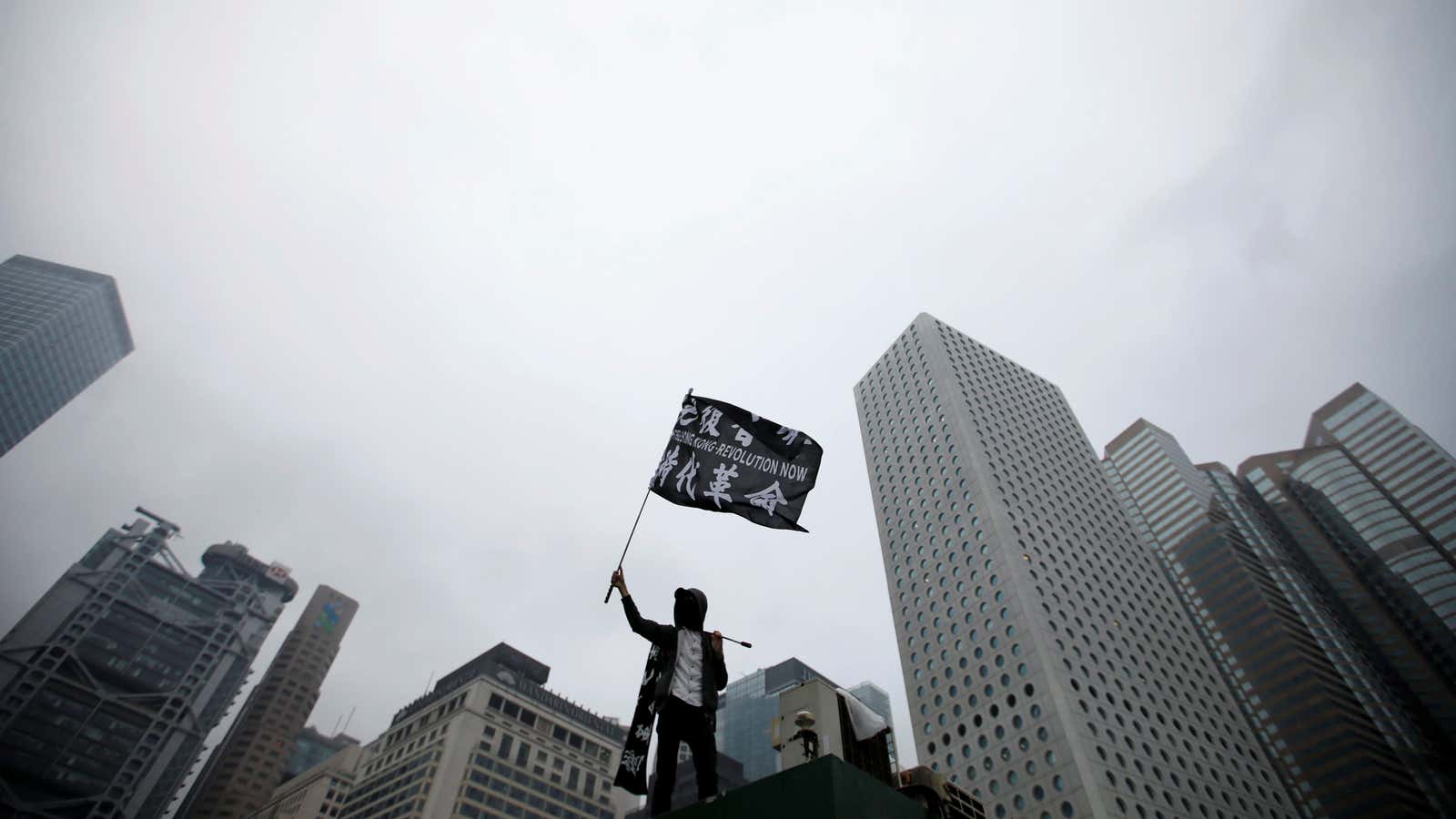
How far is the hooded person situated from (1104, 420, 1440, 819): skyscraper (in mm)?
126695

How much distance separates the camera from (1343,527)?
142500mm

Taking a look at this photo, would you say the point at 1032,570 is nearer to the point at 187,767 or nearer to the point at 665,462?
the point at 665,462

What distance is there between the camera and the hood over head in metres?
8.87

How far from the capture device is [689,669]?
27.6 feet

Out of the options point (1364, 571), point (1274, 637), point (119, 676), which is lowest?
point (119, 676)

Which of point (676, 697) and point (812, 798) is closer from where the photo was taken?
point (812, 798)

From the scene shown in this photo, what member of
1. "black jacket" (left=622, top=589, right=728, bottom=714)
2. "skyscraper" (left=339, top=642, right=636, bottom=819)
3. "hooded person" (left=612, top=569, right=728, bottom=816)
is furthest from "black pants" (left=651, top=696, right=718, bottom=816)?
"skyscraper" (left=339, top=642, right=636, bottom=819)

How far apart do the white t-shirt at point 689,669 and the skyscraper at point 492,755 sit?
7914cm

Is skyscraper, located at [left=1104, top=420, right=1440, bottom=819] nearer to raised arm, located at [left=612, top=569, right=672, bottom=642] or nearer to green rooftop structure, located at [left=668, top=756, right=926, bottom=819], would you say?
green rooftop structure, located at [left=668, top=756, right=926, bottom=819]

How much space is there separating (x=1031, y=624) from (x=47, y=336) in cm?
17970

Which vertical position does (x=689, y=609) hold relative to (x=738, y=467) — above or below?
below

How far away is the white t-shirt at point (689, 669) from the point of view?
8.16m

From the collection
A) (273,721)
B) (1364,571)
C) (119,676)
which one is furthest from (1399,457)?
(273,721)

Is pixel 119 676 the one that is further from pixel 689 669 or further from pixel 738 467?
pixel 689 669
